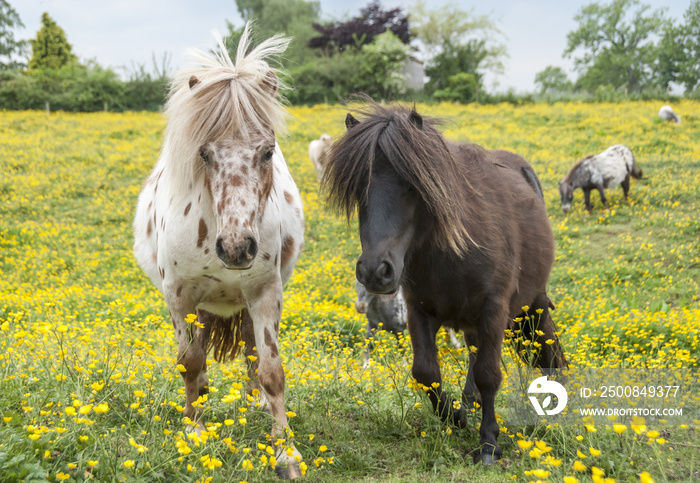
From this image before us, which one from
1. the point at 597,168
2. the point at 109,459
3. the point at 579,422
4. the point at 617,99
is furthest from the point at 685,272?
the point at 617,99

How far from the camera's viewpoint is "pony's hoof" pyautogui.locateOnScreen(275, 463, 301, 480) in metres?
3.25

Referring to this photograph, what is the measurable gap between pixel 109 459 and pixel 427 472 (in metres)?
1.77

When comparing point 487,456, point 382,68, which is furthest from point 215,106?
point 382,68

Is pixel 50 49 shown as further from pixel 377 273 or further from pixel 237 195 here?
pixel 377 273

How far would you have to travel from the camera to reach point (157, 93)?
128 feet

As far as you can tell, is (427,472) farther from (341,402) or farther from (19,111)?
(19,111)

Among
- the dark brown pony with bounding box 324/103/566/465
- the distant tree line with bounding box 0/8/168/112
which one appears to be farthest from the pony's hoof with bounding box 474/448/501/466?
the distant tree line with bounding box 0/8/168/112

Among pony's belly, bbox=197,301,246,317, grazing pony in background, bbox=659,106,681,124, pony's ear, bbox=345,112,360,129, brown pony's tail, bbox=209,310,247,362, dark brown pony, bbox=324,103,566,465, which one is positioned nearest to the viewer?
dark brown pony, bbox=324,103,566,465

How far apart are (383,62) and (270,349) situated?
3867 cm

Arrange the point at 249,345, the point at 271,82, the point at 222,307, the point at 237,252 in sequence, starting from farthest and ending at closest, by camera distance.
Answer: the point at 249,345 < the point at 222,307 < the point at 271,82 < the point at 237,252

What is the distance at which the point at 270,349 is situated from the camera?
360cm

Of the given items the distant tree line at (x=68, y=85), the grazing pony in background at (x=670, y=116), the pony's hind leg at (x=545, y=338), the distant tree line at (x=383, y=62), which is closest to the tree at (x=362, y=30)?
the distant tree line at (x=383, y=62)

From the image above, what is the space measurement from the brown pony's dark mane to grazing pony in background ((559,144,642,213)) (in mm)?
12942

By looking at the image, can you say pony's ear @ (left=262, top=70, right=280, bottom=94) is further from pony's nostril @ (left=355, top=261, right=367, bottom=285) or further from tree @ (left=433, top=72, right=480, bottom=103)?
tree @ (left=433, top=72, right=480, bottom=103)
